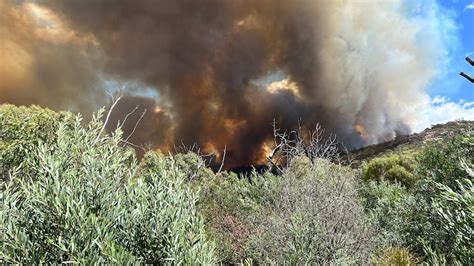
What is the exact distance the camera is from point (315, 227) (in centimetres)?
1647

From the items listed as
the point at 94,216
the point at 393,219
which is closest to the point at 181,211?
the point at 94,216

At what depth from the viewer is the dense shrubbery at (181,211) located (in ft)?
19.9

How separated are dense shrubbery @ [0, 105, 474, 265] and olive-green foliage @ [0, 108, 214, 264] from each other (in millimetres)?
22

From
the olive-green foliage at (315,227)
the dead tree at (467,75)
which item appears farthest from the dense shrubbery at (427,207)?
the dead tree at (467,75)

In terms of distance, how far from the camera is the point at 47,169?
6664 mm

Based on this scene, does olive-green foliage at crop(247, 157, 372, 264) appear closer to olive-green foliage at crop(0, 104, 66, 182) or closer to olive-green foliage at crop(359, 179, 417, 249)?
olive-green foliage at crop(359, 179, 417, 249)

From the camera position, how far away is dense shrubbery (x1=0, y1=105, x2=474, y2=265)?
19.9 feet

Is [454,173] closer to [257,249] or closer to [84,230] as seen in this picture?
[257,249]

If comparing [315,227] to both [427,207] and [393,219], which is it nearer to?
[427,207]

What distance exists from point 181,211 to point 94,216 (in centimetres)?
170

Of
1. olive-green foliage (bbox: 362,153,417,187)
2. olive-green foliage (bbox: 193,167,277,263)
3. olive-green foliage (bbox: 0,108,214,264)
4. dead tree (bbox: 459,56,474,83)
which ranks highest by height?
olive-green foliage (bbox: 362,153,417,187)

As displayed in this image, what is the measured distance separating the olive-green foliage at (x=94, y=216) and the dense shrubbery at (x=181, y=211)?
22mm

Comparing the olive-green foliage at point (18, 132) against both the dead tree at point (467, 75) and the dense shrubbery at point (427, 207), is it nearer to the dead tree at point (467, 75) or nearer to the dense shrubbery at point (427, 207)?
the dead tree at point (467, 75)

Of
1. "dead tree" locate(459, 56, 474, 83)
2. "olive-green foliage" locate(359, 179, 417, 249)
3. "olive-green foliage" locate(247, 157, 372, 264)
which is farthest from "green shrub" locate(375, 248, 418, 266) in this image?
"dead tree" locate(459, 56, 474, 83)
